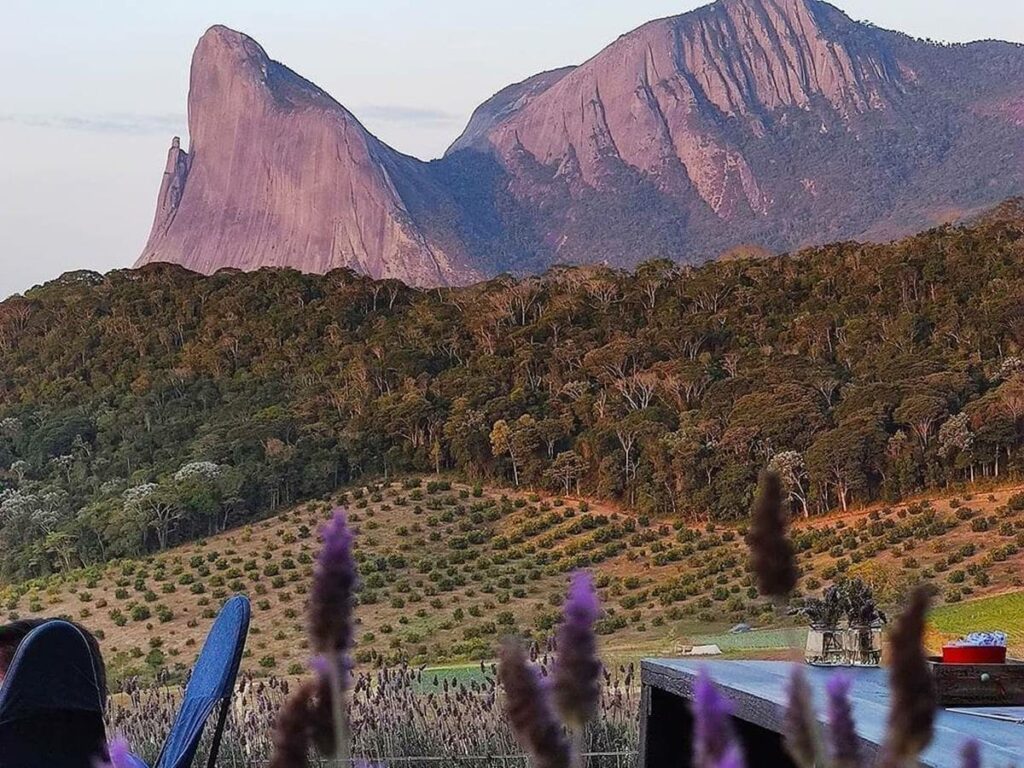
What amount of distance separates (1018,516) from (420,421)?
11185mm

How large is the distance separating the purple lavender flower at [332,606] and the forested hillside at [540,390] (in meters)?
22.9

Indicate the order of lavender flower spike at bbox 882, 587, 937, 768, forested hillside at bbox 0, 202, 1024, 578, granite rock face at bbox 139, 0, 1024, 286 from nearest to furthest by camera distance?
lavender flower spike at bbox 882, 587, 937, 768 → forested hillside at bbox 0, 202, 1024, 578 → granite rock face at bbox 139, 0, 1024, 286

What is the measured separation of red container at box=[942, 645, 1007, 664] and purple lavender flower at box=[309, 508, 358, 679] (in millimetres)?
1701

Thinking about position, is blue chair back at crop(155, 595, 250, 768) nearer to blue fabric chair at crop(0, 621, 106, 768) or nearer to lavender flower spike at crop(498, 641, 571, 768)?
blue fabric chair at crop(0, 621, 106, 768)

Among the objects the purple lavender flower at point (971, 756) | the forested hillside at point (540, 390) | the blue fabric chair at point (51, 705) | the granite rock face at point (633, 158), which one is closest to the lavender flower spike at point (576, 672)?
the purple lavender flower at point (971, 756)

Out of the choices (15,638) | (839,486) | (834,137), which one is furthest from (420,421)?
(834,137)

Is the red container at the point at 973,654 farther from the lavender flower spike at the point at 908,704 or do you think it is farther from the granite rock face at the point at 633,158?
the granite rock face at the point at 633,158

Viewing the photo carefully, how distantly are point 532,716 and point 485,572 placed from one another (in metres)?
25.1

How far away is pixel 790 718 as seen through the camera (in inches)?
17.7

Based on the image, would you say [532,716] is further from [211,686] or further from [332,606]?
[211,686]

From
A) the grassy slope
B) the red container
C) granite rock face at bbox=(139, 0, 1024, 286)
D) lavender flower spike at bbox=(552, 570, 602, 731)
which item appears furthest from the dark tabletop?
granite rock face at bbox=(139, 0, 1024, 286)

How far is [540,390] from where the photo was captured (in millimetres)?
29969

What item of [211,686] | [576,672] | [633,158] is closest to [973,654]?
[211,686]

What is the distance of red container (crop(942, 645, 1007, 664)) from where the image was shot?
205cm
